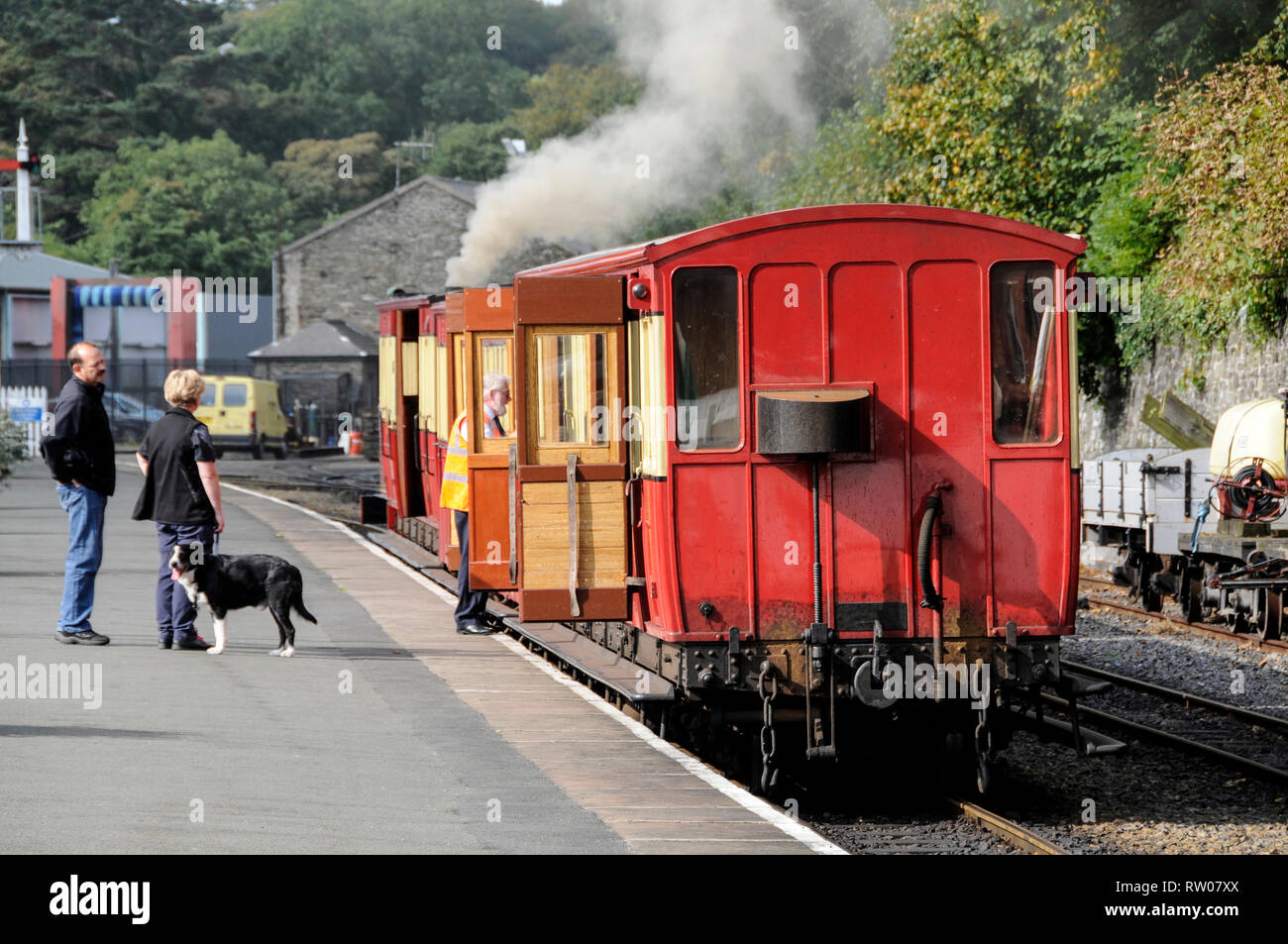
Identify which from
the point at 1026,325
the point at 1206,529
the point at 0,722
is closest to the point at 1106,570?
the point at 1206,529

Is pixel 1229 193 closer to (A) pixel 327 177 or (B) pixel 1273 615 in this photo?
(B) pixel 1273 615

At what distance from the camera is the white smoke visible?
31.6 m

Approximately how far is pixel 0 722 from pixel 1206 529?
13.1 metres

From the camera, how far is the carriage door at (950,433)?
957 cm

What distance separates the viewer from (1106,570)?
23.8m

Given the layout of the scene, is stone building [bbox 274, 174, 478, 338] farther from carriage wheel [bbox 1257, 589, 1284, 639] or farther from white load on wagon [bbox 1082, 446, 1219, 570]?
carriage wheel [bbox 1257, 589, 1284, 639]

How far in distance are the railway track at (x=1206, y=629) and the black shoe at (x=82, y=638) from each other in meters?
8.47

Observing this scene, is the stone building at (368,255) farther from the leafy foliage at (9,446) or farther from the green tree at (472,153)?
the leafy foliage at (9,446)

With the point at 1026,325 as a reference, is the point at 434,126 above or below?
above

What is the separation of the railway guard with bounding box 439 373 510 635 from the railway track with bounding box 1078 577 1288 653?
→ 5579 millimetres

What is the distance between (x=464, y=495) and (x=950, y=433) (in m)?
4.90

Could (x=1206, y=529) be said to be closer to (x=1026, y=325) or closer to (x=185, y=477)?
(x=1026, y=325)
